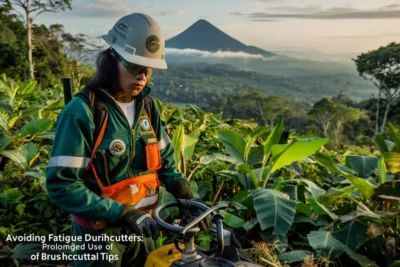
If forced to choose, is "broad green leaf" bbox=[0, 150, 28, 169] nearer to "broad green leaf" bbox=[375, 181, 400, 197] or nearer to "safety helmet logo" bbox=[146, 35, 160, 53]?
"safety helmet logo" bbox=[146, 35, 160, 53]

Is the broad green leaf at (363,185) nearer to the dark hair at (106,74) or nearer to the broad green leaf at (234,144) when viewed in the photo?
the broad green leaf at (234,144)

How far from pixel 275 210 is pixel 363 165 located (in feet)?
3.71

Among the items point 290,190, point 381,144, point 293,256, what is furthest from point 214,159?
point 381,144

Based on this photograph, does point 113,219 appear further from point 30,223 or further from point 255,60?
point 255,60

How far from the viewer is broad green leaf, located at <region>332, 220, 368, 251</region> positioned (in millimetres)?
2881

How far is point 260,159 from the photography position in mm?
3658

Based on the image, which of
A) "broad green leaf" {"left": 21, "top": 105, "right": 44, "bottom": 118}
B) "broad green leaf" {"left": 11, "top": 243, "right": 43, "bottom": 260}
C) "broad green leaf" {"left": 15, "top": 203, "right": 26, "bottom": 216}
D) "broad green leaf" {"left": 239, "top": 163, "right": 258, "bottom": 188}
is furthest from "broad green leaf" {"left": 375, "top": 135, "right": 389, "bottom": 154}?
"broad green leaf" {"left": 21, "top": 105, "right": 44, "bottom": 118}

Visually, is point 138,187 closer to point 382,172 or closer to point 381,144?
point 382,172

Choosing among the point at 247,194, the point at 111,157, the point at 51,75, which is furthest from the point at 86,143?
the point at 51,75

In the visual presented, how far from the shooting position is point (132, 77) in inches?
79.4

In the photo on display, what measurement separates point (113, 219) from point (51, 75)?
27188mm

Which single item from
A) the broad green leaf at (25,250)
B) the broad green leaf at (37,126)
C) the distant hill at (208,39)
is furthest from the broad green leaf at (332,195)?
the distant hill at (208,39)

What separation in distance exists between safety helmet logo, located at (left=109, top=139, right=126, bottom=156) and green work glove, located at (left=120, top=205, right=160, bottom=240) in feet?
1.02

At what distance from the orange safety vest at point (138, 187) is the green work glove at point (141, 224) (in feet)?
0.75
